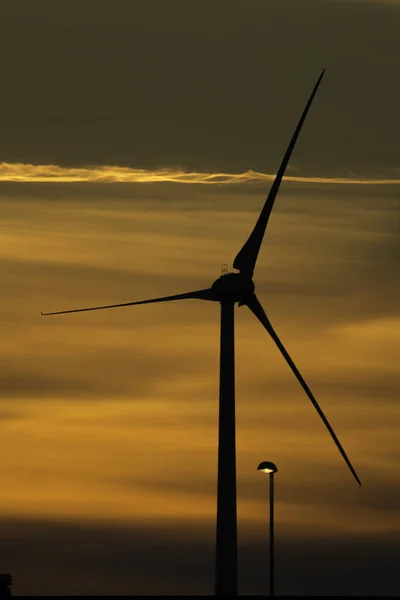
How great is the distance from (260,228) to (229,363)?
835 centimetres

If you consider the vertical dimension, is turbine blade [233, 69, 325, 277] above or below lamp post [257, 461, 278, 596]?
above

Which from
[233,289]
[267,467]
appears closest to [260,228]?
[233,289]

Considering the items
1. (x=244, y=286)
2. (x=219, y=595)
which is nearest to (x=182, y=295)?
(x=244, y=286)

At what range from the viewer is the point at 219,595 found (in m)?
184

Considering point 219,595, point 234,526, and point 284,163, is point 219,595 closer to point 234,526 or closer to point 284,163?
point 234,526

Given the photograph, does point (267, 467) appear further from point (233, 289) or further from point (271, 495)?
point (233, 289)

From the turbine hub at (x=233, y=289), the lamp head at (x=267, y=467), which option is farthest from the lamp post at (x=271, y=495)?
the turbine hub at (x=233, y=289)

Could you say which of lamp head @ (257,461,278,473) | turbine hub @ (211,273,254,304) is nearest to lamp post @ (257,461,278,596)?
lamp head @ (257,461,278,473)

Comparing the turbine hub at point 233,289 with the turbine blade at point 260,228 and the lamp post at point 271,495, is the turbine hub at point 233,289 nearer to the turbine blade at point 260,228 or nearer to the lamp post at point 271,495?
the turbine blade at point 260,228

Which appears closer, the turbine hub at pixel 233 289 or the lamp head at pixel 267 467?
the lamp head at pixel 267 467

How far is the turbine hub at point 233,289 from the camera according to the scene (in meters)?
190

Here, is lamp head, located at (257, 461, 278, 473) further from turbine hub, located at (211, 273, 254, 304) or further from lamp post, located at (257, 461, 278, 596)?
turbine hub, located at (211, 273, 254, 304)

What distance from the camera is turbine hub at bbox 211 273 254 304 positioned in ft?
624

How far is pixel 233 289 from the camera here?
19025 cm
